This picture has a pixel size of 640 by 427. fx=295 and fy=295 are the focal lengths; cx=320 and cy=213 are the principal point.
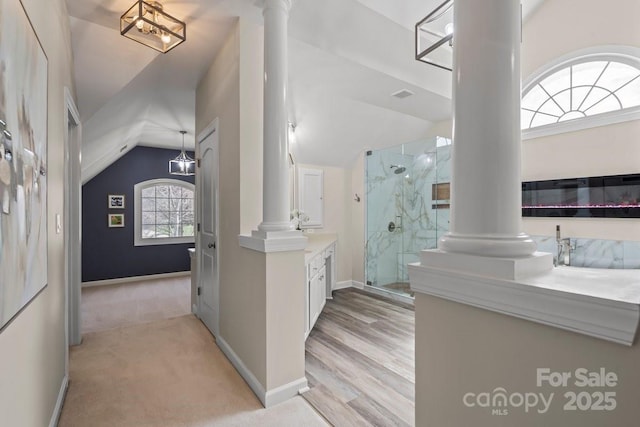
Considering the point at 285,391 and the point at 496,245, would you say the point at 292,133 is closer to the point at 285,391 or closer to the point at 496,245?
the point at 285,391

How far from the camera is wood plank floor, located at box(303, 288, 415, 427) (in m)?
1.90

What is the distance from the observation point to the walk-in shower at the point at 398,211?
4.63 m

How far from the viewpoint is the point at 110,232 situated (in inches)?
221

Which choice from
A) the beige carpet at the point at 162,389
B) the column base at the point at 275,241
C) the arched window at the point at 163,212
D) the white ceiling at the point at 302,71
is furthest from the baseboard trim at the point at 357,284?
the arched window at the point at 163,212

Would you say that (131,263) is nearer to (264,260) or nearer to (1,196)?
(264,260)

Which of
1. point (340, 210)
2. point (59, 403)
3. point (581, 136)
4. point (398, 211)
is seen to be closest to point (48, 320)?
point (59, 403)

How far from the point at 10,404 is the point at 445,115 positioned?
4870 mm

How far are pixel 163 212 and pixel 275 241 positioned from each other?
5.19m

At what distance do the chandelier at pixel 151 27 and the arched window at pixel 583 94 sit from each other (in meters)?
4.01

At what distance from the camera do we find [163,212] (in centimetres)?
623

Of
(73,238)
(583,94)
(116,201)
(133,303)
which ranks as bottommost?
(133,303)

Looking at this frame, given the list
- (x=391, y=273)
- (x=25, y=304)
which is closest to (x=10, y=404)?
(x=25, y=304)

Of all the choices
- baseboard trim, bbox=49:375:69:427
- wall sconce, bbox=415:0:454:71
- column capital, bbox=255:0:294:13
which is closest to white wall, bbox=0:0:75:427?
baseboard trim, bbox=49:375:69:427

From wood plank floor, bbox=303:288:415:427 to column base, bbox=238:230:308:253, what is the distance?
1.05 meters
